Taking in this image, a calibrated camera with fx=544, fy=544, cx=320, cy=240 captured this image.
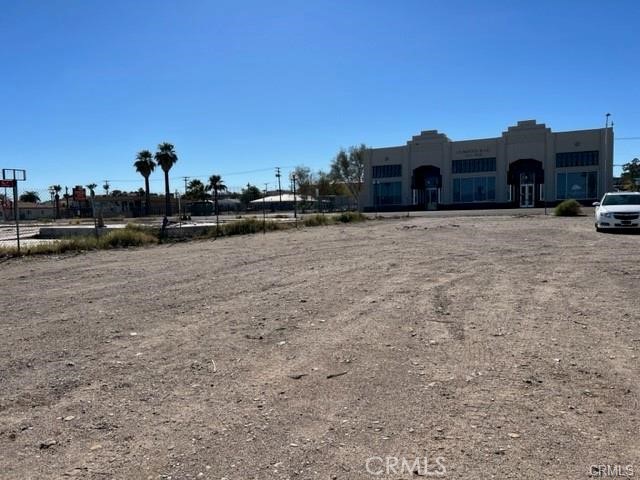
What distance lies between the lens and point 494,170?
70062 millimetres

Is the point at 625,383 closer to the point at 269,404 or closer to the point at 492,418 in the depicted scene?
the point at 492,418

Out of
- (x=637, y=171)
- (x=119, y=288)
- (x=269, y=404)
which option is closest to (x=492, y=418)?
(x=269, y=404)

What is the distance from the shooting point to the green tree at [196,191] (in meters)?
114

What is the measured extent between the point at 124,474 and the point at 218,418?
0.91 metres

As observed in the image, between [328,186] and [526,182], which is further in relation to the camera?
[328,186]

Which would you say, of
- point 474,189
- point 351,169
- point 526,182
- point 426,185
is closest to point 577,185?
point 526,182

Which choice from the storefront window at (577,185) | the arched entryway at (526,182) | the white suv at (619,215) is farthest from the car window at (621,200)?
the arched entryway at (526,182)

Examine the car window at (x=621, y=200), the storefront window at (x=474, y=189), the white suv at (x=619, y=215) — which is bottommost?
the white suv at (x=619, y=215)

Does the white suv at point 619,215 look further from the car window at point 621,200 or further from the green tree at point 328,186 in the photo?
the green tree at point 328,186

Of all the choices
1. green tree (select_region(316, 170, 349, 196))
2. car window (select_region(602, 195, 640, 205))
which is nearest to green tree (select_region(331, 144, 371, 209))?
green tree (select_region(316, 170, 349, 196))

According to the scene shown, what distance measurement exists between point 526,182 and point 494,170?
13.9 ft

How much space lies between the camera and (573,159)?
66.2 metres

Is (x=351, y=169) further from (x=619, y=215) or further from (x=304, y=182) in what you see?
(x=619, y=215)

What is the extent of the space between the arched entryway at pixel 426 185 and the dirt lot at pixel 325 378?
6433cm
